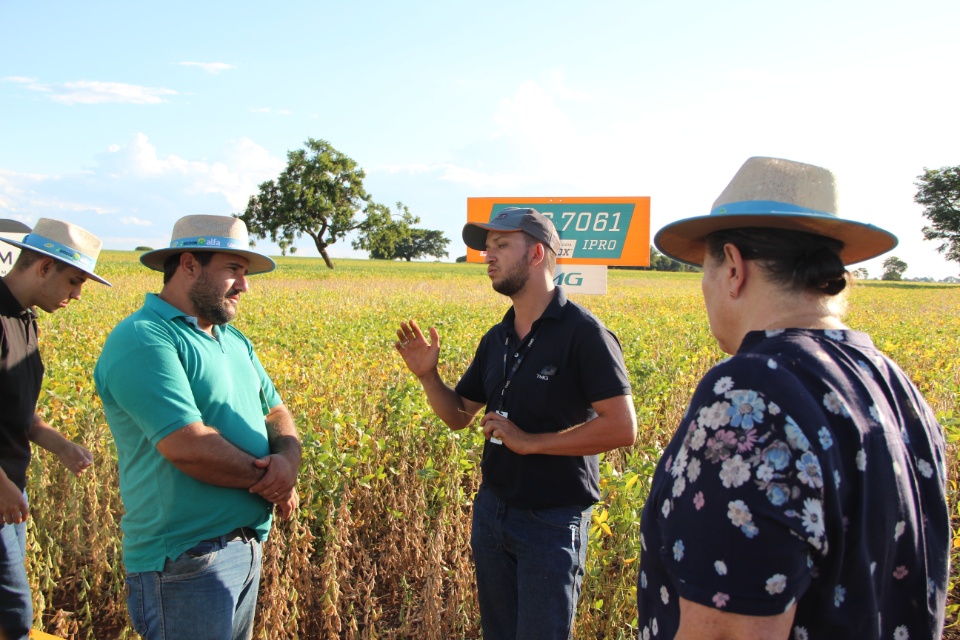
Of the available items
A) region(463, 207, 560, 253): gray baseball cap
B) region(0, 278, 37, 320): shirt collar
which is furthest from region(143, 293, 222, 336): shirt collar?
region(463, 207, 560, 253): gray baseball cap

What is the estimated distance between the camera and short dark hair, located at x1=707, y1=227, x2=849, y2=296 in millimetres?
1438

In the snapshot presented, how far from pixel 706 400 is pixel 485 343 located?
2.00 meters

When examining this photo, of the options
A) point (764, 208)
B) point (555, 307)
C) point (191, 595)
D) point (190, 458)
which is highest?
point (764, 208)

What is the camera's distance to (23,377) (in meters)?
3.04

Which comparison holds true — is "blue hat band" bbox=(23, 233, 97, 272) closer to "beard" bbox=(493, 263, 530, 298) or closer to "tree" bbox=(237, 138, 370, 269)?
"beard" bbox=(493, 263, 530, 298)

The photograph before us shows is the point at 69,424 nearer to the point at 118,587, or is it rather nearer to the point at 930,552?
the point at 118,587

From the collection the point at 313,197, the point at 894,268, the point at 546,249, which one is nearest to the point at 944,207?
the point at 894,268

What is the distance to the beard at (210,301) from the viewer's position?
105 inches

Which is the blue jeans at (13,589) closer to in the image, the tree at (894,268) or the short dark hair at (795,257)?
the short dark hair at (795,257)

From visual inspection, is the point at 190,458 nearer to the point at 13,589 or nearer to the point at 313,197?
the point at 13,589

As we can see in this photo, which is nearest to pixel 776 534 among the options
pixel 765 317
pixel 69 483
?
pixel 765 317

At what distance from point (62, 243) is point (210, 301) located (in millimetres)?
1085

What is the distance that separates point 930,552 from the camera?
1417 millimetres

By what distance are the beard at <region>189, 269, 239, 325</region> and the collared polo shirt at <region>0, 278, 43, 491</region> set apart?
0.95 metres
